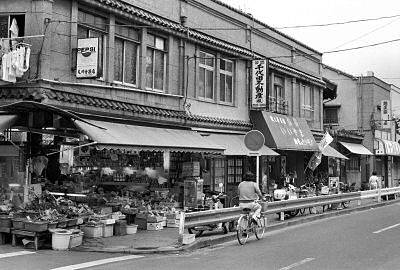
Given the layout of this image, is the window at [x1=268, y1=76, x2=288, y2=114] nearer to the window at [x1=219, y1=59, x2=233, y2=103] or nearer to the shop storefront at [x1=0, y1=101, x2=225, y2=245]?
the window at [x1=219, y1=59, x2=233, y2=103]

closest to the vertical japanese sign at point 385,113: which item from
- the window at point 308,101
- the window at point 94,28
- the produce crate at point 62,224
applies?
the window at point 308,101

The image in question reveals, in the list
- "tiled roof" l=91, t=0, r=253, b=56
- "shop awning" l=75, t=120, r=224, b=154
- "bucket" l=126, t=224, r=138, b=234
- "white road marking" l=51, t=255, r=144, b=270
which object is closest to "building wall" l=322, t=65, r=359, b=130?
"tiled roof" l=91, t=0, r=253, b=56

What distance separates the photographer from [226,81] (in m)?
20.9

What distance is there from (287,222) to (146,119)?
5.87 metres

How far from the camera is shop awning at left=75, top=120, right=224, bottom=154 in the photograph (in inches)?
465

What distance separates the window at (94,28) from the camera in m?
13.9

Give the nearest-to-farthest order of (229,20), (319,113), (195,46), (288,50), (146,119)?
1. (146,119)
2. (195,46)
3. (229,20)
4. (288,50)
5. (319,113)

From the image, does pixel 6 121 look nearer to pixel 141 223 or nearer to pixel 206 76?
pixel 141 223

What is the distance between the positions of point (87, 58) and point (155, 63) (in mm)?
4263

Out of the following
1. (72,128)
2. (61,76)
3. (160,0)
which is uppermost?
(160,0)

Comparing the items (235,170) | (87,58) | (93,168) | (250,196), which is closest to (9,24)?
(87,58)

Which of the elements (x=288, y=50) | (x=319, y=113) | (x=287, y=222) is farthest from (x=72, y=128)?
(x=319, y=113)

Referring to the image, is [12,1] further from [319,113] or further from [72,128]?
[319,113]

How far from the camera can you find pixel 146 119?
50.7 ft
